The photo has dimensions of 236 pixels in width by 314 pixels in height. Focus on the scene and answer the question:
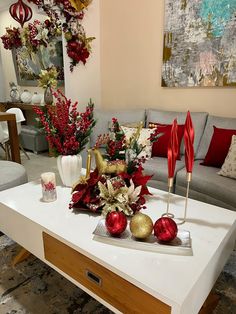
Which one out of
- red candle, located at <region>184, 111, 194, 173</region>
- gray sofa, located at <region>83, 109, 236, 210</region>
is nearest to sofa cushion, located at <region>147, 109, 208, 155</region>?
gray sofa, located at <region>83, 109, 236, 210</region>

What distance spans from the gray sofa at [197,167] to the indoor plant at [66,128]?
0.83 m

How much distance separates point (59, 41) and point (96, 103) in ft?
4.08

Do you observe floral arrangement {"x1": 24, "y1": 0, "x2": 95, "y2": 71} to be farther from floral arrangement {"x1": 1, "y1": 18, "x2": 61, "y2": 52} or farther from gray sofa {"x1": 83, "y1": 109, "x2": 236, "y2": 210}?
gray sofa {"x1": 83, "y1": 109, "x2": 236, "y2": 210}

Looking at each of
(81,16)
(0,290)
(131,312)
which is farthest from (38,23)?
(131,312)

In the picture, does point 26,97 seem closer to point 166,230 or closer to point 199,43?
A: point 199,43

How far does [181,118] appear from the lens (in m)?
2.42

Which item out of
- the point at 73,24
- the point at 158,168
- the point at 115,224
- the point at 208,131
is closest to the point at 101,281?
the point at 115,224

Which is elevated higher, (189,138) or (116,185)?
(189,138)

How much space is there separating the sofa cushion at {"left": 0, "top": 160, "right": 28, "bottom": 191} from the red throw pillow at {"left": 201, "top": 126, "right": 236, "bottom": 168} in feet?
5.12

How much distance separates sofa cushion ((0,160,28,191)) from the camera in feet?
5.62

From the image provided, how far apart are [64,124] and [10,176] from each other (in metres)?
0.75

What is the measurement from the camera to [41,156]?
3910mm

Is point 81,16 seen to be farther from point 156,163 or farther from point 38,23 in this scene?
point 156,163

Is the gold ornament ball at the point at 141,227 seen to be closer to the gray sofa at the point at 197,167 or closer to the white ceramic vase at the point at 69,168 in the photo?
the white ceramic vase at the point at 69,168
